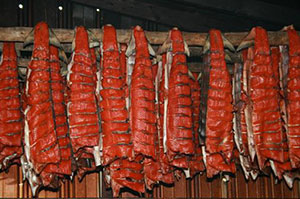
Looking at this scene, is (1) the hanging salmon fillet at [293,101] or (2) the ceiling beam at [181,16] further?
(2) the ceiling beam at [181,16]

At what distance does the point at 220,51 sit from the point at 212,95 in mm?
556

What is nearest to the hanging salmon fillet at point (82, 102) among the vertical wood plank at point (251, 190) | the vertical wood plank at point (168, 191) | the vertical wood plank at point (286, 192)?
the vertical wood plank at point (168, 191)

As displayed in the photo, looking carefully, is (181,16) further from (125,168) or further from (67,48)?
(125,168)

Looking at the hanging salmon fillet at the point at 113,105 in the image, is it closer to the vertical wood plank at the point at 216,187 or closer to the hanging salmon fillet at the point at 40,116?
the hanging salmon fillet at the point at 40,116

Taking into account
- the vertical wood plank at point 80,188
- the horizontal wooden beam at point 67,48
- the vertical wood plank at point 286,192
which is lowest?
the vertical wood plank at point 286,192

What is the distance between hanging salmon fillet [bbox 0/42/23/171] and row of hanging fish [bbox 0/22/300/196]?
0.01m

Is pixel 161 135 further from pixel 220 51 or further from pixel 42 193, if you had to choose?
pixel 42 193

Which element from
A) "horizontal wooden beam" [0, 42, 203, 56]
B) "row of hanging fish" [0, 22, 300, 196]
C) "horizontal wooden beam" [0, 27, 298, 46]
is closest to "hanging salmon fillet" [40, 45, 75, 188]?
"row of hanging fish" [0, 22, 300, 196]

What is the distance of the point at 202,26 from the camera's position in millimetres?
6945


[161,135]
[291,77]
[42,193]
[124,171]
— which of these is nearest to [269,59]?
[291,77]

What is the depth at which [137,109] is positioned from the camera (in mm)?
4516

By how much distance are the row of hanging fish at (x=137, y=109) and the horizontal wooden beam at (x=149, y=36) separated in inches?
4.6

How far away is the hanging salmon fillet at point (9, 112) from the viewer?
176 inches

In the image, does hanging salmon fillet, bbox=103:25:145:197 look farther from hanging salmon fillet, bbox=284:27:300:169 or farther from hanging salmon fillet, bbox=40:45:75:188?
hanging salmon fillet, bbox=284:27:300:169
